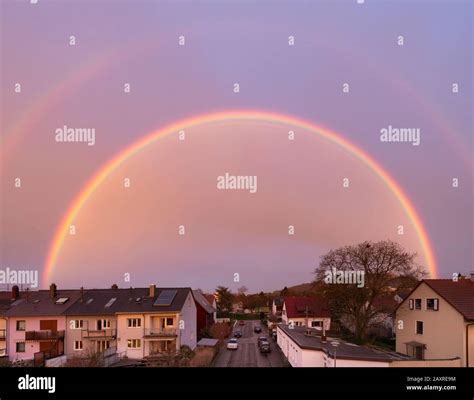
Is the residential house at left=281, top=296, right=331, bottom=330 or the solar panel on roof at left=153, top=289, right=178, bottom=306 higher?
the solar panel on roof at left=153, top=289, right=178, bottom=306

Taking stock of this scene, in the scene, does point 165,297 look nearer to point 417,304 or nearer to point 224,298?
point 417,304

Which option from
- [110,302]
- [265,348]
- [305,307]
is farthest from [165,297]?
[305,307]

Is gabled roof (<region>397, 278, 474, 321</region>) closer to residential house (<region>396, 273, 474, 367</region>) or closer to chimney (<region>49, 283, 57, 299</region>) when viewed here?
residential house (<region>396, 273, 474, 367</region>)

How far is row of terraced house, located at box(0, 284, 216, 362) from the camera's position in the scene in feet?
22.6

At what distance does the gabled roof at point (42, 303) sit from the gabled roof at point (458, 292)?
795 cm

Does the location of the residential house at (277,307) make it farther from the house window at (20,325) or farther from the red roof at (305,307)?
the house window at (20,325)

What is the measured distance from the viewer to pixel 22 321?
28.5ft

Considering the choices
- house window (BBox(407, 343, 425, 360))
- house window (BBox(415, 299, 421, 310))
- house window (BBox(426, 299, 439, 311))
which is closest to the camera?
house window (BBox(407, 343, 425, 360))

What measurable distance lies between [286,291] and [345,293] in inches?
143

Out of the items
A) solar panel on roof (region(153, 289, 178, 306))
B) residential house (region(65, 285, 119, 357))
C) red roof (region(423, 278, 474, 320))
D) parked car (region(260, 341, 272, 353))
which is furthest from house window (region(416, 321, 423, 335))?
residential house (region(65, 285, 119, 357))

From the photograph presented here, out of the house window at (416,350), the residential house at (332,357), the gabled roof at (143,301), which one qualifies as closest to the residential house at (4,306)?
the gabled roof at (143,301)
